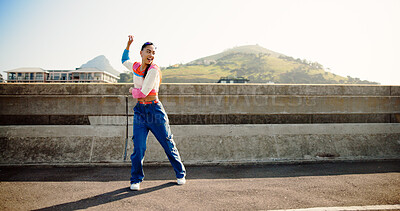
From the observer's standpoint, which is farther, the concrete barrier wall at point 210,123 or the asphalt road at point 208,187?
the concrete barrier wall at point 210,123

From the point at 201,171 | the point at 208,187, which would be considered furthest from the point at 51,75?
the point at 208,187

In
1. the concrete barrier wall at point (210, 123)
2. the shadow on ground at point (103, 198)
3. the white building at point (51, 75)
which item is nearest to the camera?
the shadow on ground at point (103, 198)

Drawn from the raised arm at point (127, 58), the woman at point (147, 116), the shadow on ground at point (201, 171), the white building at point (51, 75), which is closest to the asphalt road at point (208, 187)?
the shadow on ground at point (201, 171)

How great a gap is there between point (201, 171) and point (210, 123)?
150 cm

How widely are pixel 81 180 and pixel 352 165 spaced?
523cm

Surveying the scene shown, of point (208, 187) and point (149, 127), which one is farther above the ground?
point (149, 127)

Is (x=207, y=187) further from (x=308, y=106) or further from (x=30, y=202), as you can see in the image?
(x=308, y=106)

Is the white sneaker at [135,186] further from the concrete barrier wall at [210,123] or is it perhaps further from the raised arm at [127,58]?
the raised arm at [127,58]

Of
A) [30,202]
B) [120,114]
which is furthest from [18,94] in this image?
[30,202]

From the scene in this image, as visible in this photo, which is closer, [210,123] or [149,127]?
[149,127]

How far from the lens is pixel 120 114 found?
245 inches

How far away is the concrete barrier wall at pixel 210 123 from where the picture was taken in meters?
5.89

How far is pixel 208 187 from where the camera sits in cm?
436

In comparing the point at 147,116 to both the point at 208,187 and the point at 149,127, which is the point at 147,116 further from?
the point at 208,187
